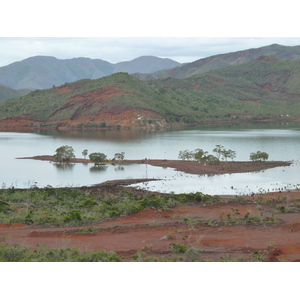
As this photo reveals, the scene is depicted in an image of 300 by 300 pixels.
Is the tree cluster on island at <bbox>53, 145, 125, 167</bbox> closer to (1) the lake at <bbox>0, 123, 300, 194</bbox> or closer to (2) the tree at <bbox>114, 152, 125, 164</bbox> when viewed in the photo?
(2) the tree at <bbox>114, 152, 125, 164</bbox>

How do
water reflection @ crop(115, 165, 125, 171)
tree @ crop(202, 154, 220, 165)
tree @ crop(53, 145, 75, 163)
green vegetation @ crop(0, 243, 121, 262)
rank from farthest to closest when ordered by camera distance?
1. tree @ crop(53, 145, 75, 163)
2. tree @ crop(202, 154, 220, 165)
3. water reflection @ crop(115, 165, 125, 171)
4. green vegetation @ crop(0, 243, 121, 262)

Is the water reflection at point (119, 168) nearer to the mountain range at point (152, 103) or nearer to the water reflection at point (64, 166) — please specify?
the water reflection at point (64, 166)

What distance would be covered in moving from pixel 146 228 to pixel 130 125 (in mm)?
64711

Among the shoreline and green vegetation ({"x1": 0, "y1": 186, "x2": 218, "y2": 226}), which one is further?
the shoreline

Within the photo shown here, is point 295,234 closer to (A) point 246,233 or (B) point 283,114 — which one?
(A) point 246,233

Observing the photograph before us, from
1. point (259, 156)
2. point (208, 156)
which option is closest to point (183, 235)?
point (208, 156)

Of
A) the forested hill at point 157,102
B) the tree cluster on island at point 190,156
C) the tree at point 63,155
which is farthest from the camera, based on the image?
the forested hill at point 157,102

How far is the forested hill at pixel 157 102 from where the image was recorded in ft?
266

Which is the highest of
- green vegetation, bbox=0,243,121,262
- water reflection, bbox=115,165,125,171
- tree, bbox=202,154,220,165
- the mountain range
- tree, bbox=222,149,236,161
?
the mountain range

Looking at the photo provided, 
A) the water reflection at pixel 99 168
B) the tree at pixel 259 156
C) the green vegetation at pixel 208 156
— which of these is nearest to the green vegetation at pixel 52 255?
the water reflection at pixel 99 168

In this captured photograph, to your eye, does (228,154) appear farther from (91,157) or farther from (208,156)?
(91,157)

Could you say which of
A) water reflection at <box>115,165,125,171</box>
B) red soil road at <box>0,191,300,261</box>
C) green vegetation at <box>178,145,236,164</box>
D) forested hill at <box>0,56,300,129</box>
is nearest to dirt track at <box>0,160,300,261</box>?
red soil road at <box>0,191,300,261</box>

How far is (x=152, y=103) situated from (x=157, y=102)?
2338mm

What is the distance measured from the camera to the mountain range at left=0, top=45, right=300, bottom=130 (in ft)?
265
